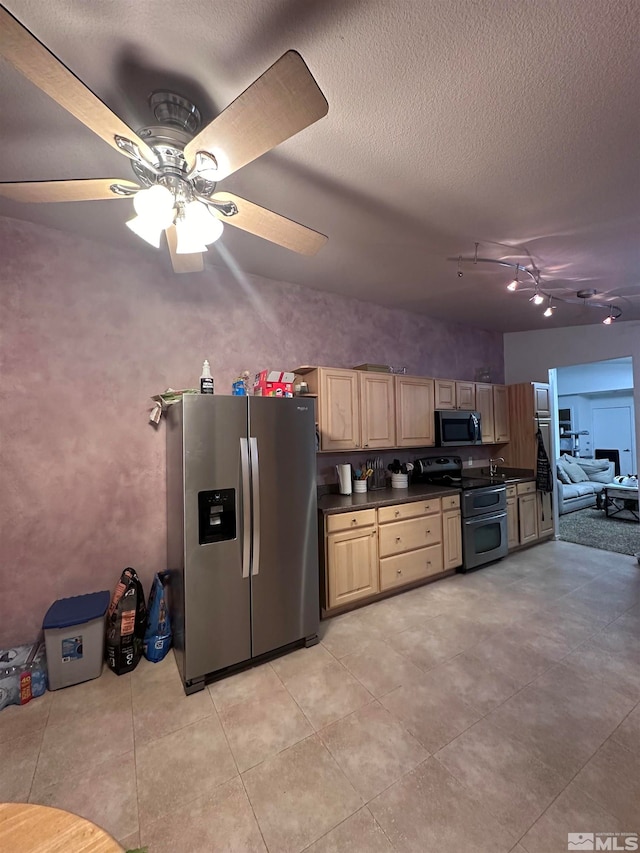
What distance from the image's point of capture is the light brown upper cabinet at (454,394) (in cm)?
400

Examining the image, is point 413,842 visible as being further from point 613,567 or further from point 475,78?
point 613,567

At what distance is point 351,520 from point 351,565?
375 mm

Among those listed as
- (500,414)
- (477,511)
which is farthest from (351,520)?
(500,414)

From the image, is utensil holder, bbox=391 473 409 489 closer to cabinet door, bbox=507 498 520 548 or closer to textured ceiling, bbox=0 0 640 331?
cabinet door, bbox=507 498 520 548

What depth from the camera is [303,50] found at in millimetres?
1214

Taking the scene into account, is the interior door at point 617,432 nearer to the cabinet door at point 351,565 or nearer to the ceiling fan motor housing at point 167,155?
the cabinet door at point 351,565

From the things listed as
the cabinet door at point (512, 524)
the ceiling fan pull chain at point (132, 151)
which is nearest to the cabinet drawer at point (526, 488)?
the cabinet door at point (512, 524)

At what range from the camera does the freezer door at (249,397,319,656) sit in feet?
7.50

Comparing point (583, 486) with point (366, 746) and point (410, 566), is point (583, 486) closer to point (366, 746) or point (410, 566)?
point (410, 566)

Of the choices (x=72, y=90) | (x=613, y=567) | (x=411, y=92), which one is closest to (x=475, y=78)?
(x=411, y=92)

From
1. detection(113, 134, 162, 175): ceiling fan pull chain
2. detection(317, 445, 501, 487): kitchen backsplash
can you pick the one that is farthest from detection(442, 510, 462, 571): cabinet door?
detection(113, 134, 162, 175): ceiling fan pull chain

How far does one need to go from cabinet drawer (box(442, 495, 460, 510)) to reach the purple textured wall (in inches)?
89.7

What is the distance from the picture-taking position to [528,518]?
434 centimetres

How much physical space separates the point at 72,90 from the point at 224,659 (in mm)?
2691
